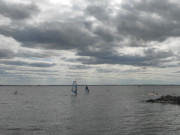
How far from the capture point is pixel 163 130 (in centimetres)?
3130

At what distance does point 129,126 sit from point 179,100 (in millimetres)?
48050

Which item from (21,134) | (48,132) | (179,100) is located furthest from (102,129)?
(179,100)

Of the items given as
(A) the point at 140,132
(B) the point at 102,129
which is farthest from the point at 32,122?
(A) the point at 140,132

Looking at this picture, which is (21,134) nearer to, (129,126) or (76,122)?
(76,122)

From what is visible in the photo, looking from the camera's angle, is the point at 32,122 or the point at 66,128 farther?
the point at 32,122

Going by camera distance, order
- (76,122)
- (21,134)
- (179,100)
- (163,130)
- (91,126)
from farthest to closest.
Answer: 1. (179,100)
2. (76,122)
3. (91,126)
4. (163,130)
5. (21,134)

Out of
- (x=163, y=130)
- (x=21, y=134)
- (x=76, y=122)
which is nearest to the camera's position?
(x=21, y=134)

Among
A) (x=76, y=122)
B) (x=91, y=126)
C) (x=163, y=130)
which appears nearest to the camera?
(x=163, y=130)

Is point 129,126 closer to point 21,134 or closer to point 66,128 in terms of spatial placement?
point 66,128

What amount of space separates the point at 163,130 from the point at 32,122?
22910 mm

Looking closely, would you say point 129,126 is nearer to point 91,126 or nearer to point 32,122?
point 91,126

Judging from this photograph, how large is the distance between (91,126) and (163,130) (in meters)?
11.5

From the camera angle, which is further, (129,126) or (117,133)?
(129,126)

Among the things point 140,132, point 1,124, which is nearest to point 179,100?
point 140,132
